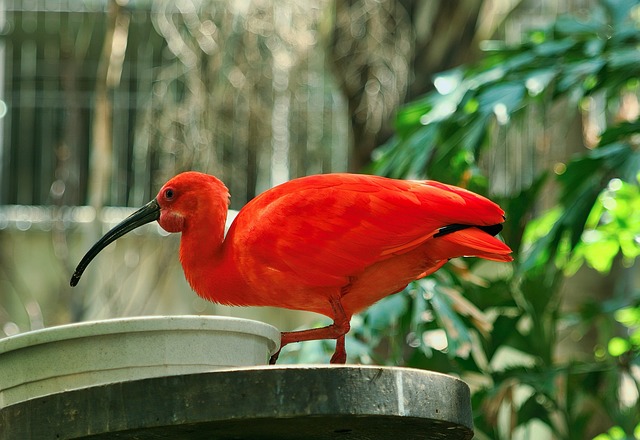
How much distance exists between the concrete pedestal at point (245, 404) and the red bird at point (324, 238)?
2.63ft

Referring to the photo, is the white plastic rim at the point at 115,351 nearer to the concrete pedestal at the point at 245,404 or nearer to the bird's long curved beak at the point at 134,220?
the concrete pedestal at the point at 245,404

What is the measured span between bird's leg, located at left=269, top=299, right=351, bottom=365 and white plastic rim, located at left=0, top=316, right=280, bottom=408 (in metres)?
0.53

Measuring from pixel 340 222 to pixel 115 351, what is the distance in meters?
1.01

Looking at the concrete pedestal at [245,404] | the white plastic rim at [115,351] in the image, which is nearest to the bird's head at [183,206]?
the white plastic rim at [115,351]

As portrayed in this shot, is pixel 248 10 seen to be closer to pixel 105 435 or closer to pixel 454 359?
pixel 454 359

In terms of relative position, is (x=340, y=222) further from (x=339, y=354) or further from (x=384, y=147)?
(x=384, y=147)

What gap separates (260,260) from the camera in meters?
3.63

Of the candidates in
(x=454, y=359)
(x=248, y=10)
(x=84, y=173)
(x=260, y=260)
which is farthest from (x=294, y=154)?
(x=260, y=260)

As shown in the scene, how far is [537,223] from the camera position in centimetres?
662

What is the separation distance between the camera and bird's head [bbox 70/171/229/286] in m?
3.78

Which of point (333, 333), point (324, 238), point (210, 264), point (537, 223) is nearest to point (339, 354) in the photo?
point (333, 333)

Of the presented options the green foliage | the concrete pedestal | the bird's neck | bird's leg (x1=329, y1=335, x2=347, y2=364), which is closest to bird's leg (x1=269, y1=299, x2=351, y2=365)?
bird's leg (x1=329, y1=335, x2=347, y2=364)

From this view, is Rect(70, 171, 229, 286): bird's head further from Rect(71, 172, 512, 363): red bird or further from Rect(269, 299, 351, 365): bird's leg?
Rect(269, 299, 351, 365): bird's leg

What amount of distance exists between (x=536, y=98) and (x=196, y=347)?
3.22 m
